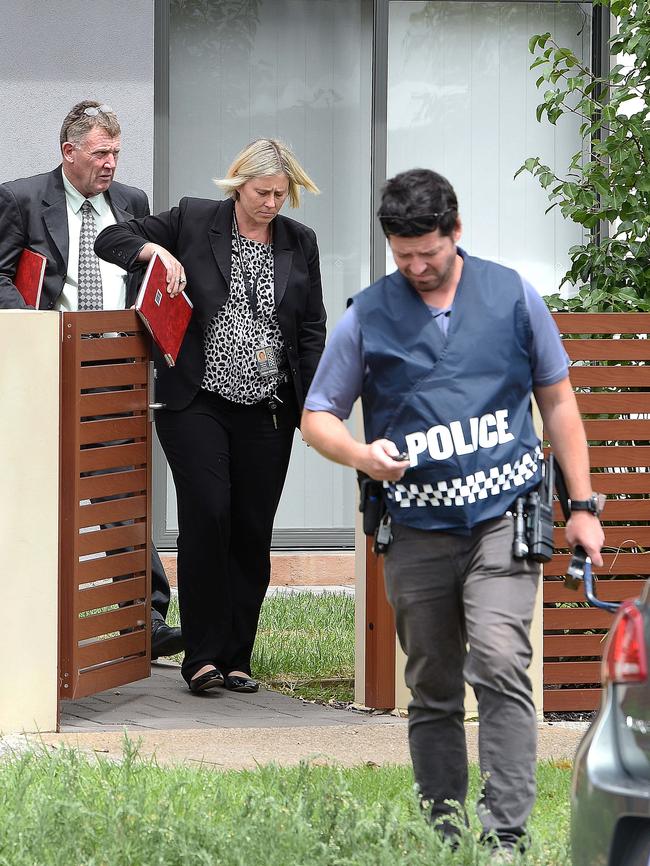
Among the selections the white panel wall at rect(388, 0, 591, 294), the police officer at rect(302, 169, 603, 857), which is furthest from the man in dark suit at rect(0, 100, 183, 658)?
the white panel wall at rect(388, 0, 591, 294)

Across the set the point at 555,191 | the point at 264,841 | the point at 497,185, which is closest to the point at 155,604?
the point at 555,191

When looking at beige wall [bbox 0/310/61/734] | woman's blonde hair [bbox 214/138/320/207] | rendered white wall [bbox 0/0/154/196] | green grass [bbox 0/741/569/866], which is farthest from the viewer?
rendered white wall [bbox 0/0/154/196]

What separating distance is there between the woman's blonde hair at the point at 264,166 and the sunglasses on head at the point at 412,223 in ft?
6.86

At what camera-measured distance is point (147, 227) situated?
6250 mm

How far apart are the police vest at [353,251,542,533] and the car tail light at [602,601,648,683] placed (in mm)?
888

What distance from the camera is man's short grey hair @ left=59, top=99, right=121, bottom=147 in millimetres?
6387

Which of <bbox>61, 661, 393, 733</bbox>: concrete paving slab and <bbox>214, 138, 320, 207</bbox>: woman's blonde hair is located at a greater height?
<bbox>214, 138, 320, 207</bbox>: woman's blonde hair

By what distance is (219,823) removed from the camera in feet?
13.4

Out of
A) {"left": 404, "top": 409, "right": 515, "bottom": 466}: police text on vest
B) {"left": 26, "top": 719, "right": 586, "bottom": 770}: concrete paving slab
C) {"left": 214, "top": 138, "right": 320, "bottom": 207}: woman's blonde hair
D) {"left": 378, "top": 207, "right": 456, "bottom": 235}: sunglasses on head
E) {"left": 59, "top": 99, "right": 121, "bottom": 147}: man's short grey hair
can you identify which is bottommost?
{"left": 26, "top": 719, "right": 586, "bottom": 770}: concrete paving slab

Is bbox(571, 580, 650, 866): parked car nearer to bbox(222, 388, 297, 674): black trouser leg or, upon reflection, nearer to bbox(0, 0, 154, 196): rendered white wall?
bbox(222, 388, 297, 674): black trouser leg

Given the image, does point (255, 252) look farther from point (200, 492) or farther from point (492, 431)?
point (492, 431)

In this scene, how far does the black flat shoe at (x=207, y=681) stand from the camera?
6.34 meters

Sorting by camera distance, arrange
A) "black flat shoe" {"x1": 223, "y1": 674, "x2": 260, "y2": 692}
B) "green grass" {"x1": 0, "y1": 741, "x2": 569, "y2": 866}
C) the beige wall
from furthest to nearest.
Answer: "black flat shoe" {"x1": 223, "y1": 674, "x2": 260, "y2": 692}
the beige wall
"green grass" {"x1": 0, "y1": 741, "x2": 569, "y2": 866}

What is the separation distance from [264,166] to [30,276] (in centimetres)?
107
